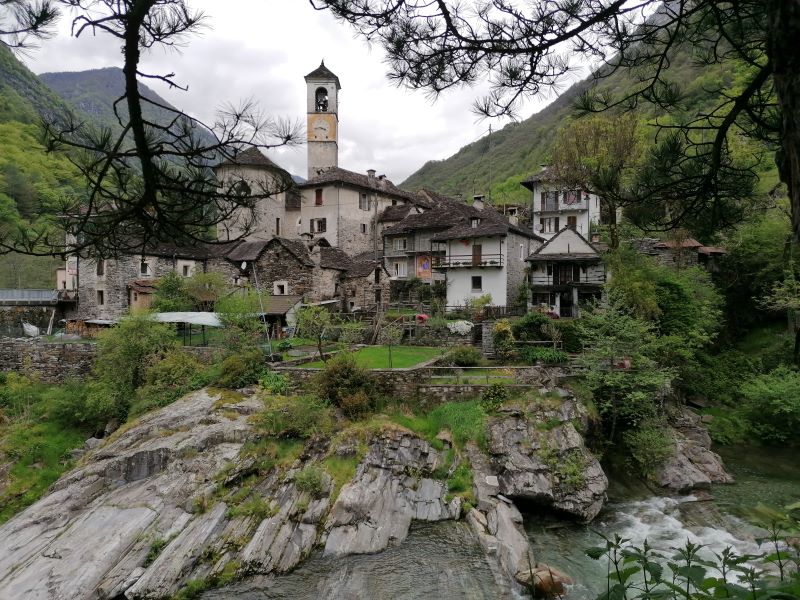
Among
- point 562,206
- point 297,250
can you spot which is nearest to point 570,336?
point 297,250

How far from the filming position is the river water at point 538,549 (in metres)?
10.7

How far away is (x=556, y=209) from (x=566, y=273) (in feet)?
50.8

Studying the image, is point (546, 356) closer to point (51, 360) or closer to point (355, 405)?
point (355, 405)

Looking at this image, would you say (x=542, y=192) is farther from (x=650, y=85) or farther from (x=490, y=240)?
(x=650, y=85)

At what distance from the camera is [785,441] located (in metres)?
19.6

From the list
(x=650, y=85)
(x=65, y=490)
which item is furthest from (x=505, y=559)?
(x=65, y=490)

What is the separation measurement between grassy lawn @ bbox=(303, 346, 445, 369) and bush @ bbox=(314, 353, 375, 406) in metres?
0.86

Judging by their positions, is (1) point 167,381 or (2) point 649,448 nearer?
(2) point 649,448

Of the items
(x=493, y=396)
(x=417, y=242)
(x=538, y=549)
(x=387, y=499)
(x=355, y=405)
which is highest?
(x=417, y=242)

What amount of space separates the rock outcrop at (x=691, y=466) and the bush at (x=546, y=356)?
16.7 feet

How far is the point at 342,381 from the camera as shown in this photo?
17203mm

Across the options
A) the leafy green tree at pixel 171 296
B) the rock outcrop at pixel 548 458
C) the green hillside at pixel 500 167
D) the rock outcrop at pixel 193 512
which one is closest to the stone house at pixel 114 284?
the leafy green tree at pixel 171 296

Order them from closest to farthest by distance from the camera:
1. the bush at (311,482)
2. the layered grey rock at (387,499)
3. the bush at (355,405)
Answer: the layered grey rock at (387,499), the bush at (311,482), the bush at (355,405)

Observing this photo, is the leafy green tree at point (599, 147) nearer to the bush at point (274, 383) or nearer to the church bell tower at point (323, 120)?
the bush at point (274, 383)
